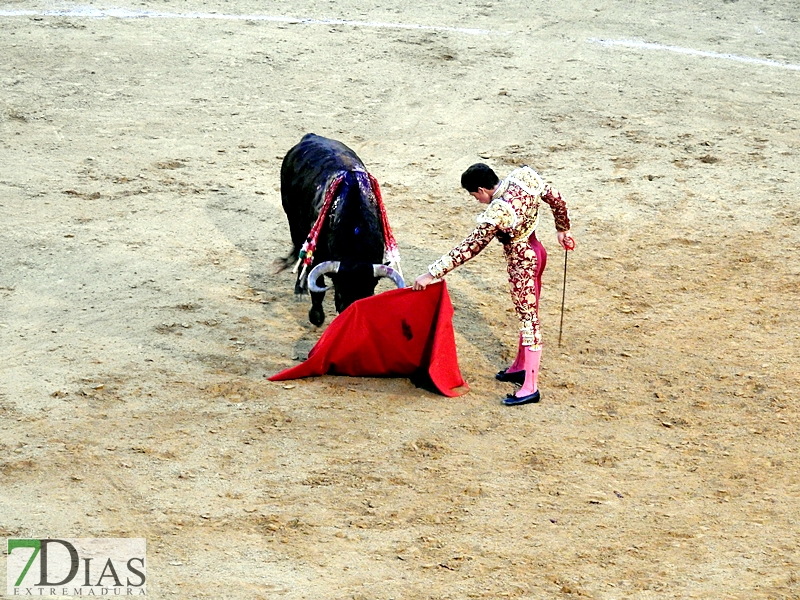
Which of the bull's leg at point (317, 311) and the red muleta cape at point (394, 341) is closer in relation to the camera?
the red muleta cape at point (394, 341)

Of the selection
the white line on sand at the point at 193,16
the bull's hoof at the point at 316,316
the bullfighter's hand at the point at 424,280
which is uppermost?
the white line on sand at the point at 193,16

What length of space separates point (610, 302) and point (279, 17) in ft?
23.5

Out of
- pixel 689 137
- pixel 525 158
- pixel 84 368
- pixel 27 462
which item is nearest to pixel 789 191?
pixel 689 137

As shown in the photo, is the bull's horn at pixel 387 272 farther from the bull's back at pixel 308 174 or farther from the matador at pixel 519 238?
the bull's back at pixel 308 174

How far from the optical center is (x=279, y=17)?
42.6 feet

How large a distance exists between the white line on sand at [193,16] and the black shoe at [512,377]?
24.0 feet

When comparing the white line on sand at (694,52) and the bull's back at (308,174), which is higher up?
the white line on sand at (694,52)

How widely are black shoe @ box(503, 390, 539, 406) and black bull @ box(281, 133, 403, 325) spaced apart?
0.96 m

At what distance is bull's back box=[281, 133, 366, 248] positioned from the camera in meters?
7.11

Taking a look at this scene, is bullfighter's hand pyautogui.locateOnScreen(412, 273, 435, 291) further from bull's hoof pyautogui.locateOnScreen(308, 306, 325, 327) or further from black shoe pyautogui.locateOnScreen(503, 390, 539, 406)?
bull's hoof pyautogui.locateOnScreen(308, 306, 325, 327)

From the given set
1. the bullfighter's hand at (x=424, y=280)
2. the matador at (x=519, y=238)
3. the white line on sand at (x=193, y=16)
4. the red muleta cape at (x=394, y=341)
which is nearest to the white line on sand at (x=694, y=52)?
the white line on sand at (x=193, y=16)

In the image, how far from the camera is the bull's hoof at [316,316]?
6762 mm

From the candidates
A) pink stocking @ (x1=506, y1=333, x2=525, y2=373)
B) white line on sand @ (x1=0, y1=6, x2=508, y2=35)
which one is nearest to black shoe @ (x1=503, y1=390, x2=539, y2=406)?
pink stocking @ (x1=506, y1=333, x2=525, y2=373)

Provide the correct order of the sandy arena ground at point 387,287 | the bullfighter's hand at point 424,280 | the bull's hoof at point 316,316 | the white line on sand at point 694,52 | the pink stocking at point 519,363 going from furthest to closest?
the white line on sand at point 694,52 → the bull's hoof at point 316,316 → the pink stocking at point 519,363 → the bullfighter's hand at point 424,280 → the sandy arena ground at point 387,287
